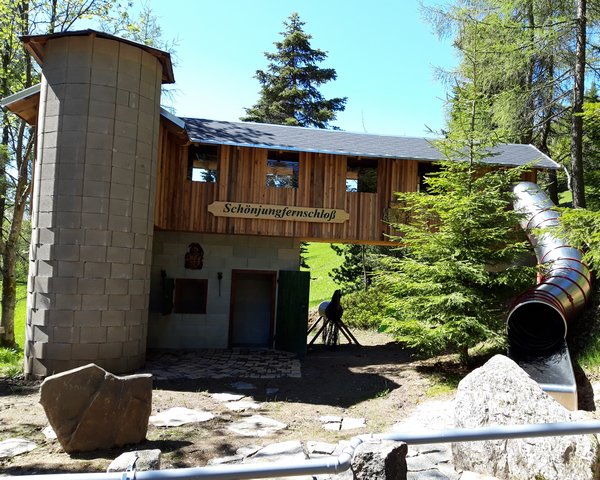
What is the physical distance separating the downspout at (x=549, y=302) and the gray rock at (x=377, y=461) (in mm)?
6841

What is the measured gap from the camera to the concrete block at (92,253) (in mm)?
9539

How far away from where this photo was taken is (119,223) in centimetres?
992

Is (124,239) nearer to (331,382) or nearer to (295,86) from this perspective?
(331,382)

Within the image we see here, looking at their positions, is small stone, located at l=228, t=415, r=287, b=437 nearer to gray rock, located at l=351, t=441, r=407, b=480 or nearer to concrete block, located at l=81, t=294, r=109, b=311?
gray rock, located at l=351, t=441, r=407, b=480

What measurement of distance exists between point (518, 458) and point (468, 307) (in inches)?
Answer: 204

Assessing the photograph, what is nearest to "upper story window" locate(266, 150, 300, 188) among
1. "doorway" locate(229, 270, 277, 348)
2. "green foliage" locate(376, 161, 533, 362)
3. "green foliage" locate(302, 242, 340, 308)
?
"doorway" locate(229, 270, 277, 348)

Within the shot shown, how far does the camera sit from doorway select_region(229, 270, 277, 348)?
15.6 m

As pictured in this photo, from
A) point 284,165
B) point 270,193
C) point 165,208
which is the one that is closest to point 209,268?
point 165,208

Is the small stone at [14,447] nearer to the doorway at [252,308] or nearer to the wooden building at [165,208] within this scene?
the wooden building at [165,208]

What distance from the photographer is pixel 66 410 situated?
18.1 ft

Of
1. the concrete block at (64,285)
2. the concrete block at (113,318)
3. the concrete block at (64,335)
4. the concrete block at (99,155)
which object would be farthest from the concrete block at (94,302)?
the concrete block at (99,155)

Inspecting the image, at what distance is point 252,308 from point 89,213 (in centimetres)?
730

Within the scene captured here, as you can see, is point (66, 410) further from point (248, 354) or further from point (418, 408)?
point (248, 354)

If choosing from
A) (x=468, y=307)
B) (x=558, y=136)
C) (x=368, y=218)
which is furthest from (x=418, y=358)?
(x=558, y=136)
